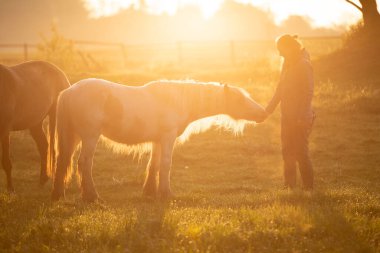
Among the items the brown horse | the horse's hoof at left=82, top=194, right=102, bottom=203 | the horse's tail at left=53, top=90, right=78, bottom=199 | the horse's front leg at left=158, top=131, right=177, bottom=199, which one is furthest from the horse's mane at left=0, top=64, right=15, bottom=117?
the horse's front leg at left=158, top=131, right=177, bottom=199

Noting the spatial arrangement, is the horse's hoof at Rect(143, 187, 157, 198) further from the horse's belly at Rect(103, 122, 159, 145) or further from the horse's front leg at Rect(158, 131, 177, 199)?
the horse's belly at Rect(103, 122, 159, 145)

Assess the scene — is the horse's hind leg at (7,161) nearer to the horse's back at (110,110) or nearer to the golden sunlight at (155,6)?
the horse's back at (110,110)

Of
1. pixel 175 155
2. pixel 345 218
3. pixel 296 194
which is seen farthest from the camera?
pixel 175 155

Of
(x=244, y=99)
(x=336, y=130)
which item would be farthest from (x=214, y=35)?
(x=244, y=99)

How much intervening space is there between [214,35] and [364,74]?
7765 cm

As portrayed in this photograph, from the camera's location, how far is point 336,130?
55.2ft

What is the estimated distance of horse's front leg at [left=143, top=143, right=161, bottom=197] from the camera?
33.0 feet

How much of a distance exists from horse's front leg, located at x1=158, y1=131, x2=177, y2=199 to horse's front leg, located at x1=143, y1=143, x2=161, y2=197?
340mm

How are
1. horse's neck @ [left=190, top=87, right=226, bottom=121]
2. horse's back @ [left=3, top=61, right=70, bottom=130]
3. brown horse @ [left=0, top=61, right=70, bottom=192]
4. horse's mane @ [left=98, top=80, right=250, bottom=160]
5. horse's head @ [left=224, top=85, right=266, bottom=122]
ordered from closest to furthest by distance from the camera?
horse's mane @ [left=98, top=80, right=250, bottom=160]
horse's neck @ [left=190, top=87, right=226, bottom=121]
horse's head @ [left=224, top=85, right=266, bottom=122]
brown horse @ [left=0, top=61, right=70, bottom=192]
horse's back @ [left=3, top=61, right=70, bottom=130]

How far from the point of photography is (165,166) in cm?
972

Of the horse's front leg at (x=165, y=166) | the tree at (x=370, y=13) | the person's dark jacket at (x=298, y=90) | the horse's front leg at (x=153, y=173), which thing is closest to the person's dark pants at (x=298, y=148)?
the person's dark jacket at (x=298, y=90)

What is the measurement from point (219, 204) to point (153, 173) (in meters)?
1.60

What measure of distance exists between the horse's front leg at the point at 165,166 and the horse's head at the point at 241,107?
4.45 ft

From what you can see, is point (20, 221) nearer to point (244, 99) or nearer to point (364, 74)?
point (244, 99)
